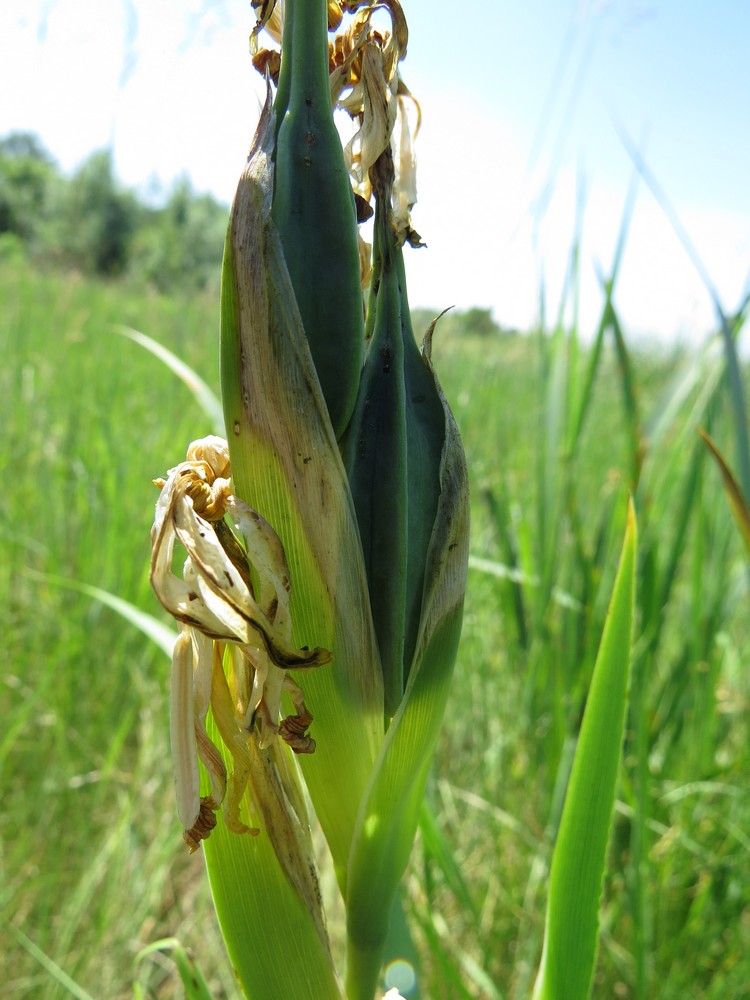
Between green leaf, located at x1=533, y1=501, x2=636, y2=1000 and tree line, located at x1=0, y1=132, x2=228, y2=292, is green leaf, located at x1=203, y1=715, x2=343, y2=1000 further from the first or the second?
tree line, located at x1=0, y1=132, x2=228, y2=292

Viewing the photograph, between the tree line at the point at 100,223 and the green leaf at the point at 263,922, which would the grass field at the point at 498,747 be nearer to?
the green leaf at the point at 263,922

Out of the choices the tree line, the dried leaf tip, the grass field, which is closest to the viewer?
the dried leaf tip

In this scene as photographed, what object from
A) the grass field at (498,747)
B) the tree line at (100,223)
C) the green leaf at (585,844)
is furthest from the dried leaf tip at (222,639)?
the tree line at (100,223)

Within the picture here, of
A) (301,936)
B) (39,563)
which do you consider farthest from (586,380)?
(39,563)

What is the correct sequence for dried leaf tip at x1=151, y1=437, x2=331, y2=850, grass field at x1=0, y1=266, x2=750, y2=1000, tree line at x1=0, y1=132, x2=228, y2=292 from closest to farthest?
dried leaf tip at x1=151, y1=437, x2=331, y2=850 < grass field at x1=0, y1=266, x2=750, y2=1000 < tree line at x1=0, y1=132, x2=228, y2=292

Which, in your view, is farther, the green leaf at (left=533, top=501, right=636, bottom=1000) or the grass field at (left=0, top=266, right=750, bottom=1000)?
the grass field at (left=0, top=266, right=750, bottom=1000)

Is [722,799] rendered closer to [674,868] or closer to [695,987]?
[674,868]

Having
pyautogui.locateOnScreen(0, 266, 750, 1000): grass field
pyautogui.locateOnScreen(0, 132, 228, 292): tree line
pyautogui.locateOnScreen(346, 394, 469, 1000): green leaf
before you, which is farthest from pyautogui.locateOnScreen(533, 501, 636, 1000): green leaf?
pyautogui.locateOnScreen(0, 132, 228, 292): tree line

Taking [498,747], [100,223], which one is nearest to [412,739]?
[498,747]
